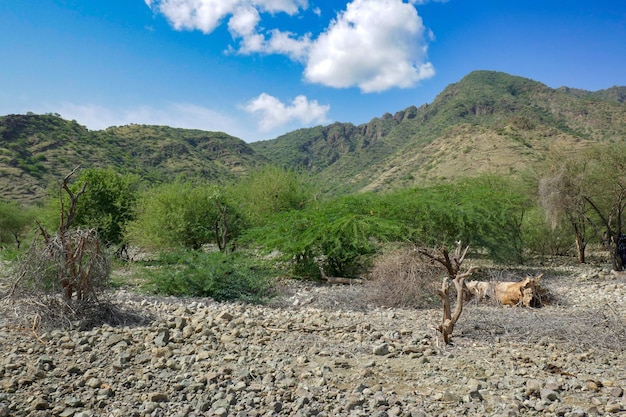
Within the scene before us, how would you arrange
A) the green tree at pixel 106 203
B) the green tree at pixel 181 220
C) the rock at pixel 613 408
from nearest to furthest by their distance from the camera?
the rock at pixel 613 408, the green tree at pixel 181 220, the green tree at pixel 106 203

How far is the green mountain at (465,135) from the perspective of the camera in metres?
50.2

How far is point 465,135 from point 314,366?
2270 inches

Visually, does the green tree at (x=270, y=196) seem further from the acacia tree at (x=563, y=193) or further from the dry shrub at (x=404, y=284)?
the dry shrub at (x=404, y=284)

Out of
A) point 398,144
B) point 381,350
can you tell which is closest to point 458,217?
point 381,350

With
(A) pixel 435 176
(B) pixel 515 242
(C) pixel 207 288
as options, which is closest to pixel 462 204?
(B) pixel 515 242

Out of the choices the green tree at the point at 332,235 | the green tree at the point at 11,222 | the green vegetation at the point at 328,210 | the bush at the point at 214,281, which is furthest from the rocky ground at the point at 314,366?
the green tree at the point at 11,222

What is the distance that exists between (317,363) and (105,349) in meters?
3.15

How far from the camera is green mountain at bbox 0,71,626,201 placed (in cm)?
4953

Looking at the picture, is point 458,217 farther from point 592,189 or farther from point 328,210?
point 592,189

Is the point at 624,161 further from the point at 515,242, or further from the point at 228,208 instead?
the point at 228,208

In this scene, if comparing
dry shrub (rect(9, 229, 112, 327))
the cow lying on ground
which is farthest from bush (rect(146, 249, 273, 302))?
the cow lying on ground

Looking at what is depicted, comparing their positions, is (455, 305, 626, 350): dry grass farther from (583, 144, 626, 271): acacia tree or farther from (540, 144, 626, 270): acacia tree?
(583, 144, 626, 271): acacia tree

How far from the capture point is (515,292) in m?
10.6

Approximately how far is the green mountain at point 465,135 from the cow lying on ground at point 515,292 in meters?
17.1
